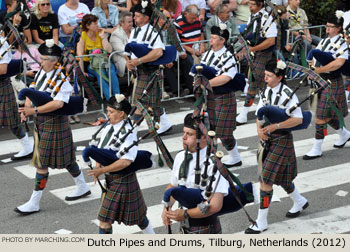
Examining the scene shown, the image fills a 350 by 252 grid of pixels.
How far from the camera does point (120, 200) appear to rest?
7641mm

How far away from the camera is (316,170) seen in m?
10.3

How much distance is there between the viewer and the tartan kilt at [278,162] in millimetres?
8414

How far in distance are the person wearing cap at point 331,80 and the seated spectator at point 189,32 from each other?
→ 336 centimetres

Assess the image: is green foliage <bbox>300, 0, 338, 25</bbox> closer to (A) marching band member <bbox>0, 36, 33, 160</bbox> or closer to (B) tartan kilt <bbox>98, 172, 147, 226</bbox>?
(A) marching band member <bbox>0, 36, 33, 160</bbox>

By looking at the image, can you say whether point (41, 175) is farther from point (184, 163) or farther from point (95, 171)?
point (184, 163)

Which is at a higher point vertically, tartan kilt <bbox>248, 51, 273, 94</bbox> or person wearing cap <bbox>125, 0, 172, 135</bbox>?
person wearing cap <bbox>125, 0, 172, 135</bbox>

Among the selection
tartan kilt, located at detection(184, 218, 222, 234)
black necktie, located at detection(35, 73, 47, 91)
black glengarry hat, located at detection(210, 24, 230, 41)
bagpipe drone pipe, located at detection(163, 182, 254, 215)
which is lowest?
tartan kilt, located at detection(184, 218, 222, 234)

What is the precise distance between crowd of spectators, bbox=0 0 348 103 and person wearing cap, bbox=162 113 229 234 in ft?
18.8

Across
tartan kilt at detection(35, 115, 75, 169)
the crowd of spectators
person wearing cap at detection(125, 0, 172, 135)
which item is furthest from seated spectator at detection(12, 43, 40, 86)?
tartan kilt at detection(35, 115, 75, 169)

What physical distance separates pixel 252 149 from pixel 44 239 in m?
4.69

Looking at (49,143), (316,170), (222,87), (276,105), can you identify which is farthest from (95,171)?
(316,170)

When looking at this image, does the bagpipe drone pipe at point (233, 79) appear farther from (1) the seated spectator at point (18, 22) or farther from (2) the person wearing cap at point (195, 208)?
(2) the person wearing cap at point (195, 208)

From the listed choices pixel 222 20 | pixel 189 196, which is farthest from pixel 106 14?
pixel 189 196

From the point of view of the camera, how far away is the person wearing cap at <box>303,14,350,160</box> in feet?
34.2
